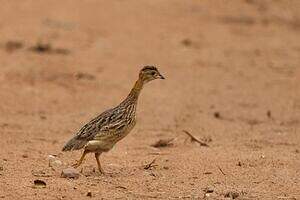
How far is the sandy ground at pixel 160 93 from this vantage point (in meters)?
10.3

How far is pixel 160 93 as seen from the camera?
56.8ft

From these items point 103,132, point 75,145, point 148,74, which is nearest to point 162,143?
point 148,74

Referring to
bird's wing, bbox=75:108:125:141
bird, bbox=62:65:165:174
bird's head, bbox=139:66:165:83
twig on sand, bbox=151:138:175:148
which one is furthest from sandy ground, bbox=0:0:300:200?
bird's head, bbox=139:66:165:83

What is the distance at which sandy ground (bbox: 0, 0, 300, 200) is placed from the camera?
10336mm

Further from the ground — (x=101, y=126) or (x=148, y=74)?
(x=148, y=74)

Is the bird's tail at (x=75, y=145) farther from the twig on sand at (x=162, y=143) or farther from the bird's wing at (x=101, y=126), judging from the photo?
the twig on sand at (x=162, y=143)

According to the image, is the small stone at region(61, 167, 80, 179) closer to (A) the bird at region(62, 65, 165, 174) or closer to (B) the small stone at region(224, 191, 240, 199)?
(A) the bird at region(62, 65, 165, 174)

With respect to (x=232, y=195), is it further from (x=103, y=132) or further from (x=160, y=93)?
(x=160, y=93)

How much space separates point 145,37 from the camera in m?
22.4

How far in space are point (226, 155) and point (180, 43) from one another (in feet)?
34.5

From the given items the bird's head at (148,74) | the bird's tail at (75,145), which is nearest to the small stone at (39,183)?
the bird's tail at (75,145)

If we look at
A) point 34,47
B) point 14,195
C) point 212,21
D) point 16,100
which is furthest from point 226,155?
point 212,21

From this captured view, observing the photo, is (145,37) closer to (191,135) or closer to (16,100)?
(16,100)

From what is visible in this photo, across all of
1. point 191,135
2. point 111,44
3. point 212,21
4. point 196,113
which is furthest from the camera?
point 212,21
